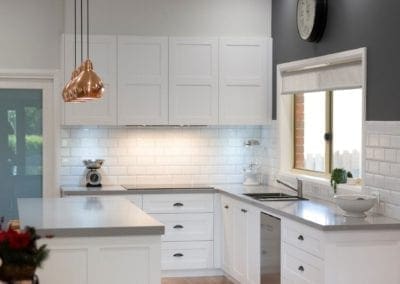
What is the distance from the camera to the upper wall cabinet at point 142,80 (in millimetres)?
7711

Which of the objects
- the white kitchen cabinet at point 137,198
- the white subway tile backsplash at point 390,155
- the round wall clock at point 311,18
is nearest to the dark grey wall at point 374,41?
the round wall clock at point 311,18

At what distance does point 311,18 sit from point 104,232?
3047 mm

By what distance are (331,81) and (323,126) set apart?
701 mm

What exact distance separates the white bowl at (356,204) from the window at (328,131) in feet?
2.73

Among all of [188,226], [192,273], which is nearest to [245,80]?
[188,226]

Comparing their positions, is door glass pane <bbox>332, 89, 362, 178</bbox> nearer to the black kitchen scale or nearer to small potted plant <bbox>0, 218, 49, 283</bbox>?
the black kitchen scale

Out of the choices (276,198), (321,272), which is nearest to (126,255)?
(321,272)

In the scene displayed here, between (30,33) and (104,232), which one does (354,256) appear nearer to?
(104,232)

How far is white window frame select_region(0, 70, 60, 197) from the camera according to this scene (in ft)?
25.8

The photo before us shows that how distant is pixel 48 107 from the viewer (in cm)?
802

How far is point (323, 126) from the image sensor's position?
23.0 feet

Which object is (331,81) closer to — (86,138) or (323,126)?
(323,126)

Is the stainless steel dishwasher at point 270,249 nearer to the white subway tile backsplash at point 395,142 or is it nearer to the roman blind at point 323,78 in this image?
the white subway tile backsplash at point 395,142

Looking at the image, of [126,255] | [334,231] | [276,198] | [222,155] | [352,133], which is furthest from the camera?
[222,155]
